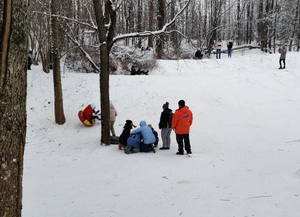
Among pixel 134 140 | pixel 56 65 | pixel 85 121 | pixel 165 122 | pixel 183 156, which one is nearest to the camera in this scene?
pixel 183 156

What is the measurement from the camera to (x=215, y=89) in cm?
1502

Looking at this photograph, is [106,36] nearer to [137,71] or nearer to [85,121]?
[85,121]

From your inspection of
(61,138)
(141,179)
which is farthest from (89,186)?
(61,138)

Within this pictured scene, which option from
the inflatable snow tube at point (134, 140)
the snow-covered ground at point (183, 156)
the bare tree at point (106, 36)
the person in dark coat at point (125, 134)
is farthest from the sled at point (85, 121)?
the inflatable snow tube at point (134, 140)

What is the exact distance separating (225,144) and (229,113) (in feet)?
12.4

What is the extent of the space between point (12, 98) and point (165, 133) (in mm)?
6553

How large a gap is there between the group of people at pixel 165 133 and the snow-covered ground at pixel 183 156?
0.38 metres

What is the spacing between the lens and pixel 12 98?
6.48ft

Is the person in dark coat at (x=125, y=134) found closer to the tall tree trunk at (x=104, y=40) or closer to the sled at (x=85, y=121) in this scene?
the tall tree trunk at (x=104, y=40)

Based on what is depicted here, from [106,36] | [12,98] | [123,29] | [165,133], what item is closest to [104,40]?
[106,36]

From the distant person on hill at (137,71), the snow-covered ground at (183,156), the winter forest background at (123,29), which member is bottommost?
the snow-covered ground at (183,156)

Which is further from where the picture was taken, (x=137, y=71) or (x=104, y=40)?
(x=137, y=71)

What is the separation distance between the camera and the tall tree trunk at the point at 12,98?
6.24 ft

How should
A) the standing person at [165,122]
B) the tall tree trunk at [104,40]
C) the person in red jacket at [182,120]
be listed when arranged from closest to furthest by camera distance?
the person in red jacket at [182,120] → the tall tree trunk at [104,40] → the standing person at [165,122]
